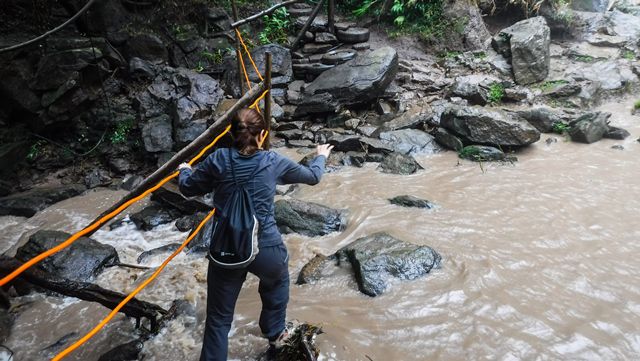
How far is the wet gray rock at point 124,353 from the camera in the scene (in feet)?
10.3

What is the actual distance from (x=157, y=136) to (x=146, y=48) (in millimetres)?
3339

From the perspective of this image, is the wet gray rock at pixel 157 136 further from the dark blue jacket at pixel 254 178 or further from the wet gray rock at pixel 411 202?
the dark blue jacket at pixel 254 178

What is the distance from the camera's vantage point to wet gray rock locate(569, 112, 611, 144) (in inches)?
307

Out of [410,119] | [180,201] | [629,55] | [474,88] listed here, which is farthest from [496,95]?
[180,201]

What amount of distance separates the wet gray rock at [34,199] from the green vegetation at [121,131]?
1510mm

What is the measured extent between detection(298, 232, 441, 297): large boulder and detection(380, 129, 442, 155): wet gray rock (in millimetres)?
4039

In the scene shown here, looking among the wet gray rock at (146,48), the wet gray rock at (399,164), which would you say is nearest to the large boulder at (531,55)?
the wet gray rock at (399,164)

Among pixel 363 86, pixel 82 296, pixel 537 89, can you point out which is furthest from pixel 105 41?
pixel 537 89

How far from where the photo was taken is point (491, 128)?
25.3ft

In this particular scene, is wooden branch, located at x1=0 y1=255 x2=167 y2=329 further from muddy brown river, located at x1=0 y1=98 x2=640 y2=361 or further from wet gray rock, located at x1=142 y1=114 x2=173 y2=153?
wet gray rock, located at x1=142 y1=114 x2=173 y2=153

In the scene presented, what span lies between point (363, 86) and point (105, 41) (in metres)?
6.46

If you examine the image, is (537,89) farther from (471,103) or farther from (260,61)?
(260,61)

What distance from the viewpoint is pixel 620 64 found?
35.3 feet

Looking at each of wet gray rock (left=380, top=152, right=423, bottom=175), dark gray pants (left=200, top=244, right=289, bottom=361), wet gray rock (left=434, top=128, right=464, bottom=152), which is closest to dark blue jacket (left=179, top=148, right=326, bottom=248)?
dark gray pants (left=200, top=244, right=289, bottom=361)
